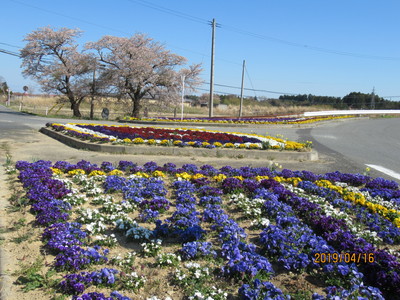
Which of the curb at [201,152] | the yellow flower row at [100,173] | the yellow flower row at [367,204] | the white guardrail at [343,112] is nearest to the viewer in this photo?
the yellow flower row at [367,204]

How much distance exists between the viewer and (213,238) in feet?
13.0

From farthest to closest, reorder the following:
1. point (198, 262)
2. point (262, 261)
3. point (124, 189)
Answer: point (124, 189) → point (198, 262) → point (262, 261)

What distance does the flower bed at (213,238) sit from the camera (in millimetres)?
2971

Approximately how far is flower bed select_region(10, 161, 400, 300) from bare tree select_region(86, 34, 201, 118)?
75.7 feet

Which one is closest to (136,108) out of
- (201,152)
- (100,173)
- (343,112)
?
(201,152)

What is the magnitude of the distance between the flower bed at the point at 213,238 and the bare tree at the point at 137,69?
23.1 meters

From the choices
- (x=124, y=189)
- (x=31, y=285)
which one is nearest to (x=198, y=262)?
(x=31, y=285)

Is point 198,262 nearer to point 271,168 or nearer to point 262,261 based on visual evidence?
point 262,261

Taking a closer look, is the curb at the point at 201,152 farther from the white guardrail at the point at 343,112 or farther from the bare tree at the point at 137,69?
the white guardrail at the point at 343,112

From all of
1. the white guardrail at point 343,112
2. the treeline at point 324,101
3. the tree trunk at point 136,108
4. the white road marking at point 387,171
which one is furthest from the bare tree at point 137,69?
the treeline at point 324,101

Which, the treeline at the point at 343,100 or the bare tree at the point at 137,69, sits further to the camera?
the treeline at the point at 343,100

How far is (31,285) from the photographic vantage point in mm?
2854

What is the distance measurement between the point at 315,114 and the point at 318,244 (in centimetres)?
3494

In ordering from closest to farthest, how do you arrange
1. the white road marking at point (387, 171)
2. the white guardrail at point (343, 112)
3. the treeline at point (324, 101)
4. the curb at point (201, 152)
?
the white road marking at point (387, 171)
the curb at point (201, 152)
the white guardrail at point (343, 112)
the treeline at point (324, 101)
